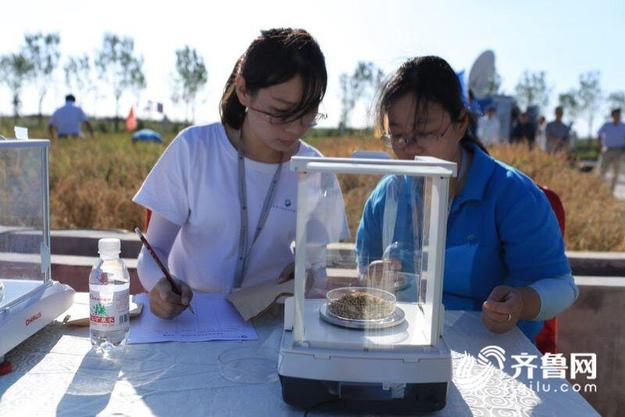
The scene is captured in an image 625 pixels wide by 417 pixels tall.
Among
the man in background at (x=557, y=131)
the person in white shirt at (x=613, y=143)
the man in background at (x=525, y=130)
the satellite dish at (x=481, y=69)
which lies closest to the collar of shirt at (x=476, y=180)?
the satellite dish at (x=481, y=69)

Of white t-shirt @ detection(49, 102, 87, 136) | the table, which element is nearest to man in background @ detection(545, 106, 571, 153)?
white t-shirt @ detection(49, 102, 87, 136)

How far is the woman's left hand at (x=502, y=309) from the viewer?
1.30 metres

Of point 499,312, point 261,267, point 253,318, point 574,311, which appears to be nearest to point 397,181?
point 499,312

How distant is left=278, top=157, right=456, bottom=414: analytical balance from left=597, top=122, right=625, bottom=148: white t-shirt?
30.5 feet

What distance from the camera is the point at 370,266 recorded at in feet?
3.81

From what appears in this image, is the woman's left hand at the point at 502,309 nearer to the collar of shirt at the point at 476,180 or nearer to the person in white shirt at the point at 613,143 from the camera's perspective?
the collar of shirt at the point at 476,180

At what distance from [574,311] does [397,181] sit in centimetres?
160

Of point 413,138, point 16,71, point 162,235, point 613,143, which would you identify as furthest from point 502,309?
point 16,71

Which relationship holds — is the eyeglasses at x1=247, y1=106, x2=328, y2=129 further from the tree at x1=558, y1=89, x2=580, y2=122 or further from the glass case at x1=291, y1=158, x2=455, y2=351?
the tree at x1=558, y1=89, x2=580, y2=122

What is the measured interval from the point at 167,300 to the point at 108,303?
0.18 m

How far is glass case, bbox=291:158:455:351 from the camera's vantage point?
1.00 metres

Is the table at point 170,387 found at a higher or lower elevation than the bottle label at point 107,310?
lower

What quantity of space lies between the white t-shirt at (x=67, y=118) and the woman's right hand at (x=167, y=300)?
8859 millimetres

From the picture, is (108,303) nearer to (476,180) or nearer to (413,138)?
(413,138)
